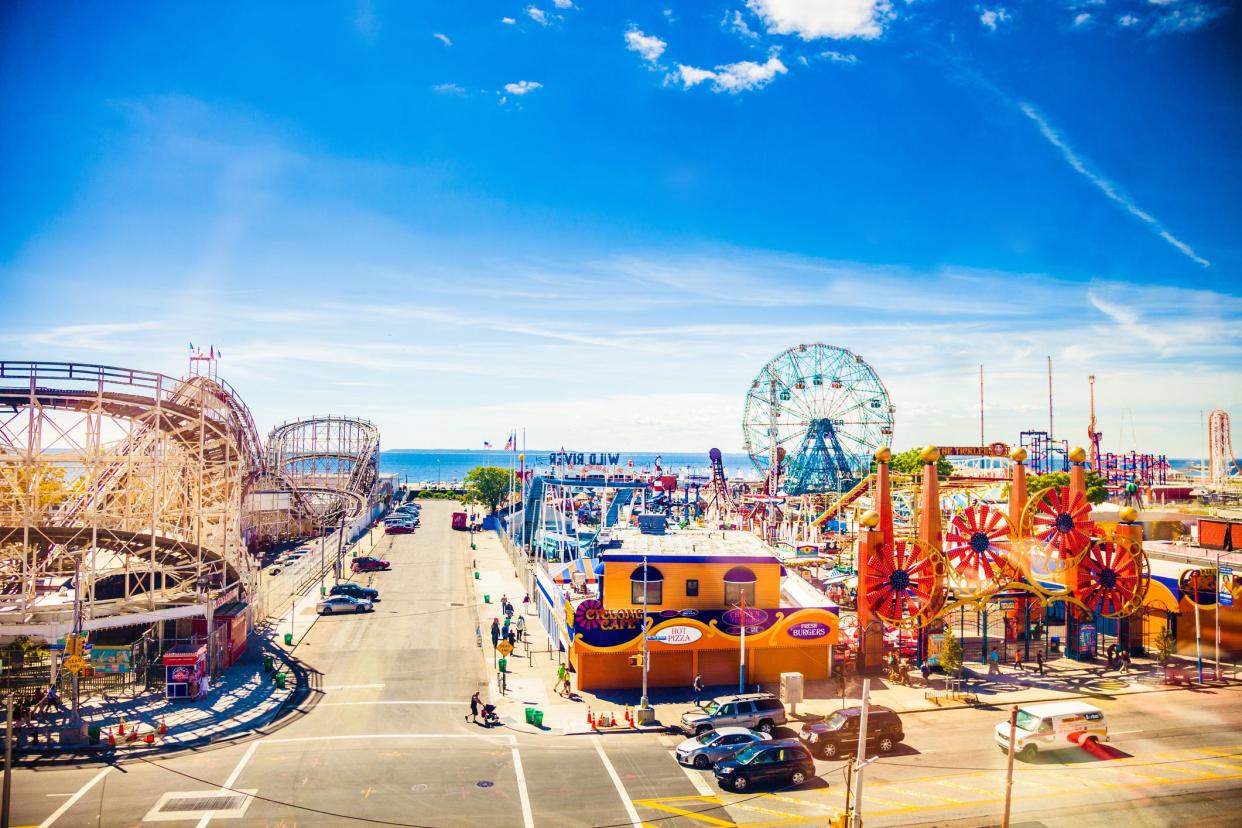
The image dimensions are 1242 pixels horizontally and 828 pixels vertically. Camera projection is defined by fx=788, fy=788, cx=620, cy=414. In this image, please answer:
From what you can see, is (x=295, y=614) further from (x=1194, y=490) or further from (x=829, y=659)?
(x=1194, y=490)

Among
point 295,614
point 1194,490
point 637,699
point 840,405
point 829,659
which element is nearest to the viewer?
point 637,699

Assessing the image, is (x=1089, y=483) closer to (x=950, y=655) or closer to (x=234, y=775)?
(x=950, y=655)

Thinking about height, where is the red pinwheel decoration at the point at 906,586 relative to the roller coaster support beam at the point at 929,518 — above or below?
below

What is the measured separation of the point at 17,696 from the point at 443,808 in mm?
19427

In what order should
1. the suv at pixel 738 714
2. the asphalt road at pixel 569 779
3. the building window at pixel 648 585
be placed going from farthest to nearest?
1. the building window at pixel 648 585
2. the suv at pixel 738 714
3. the asphalt road at pixel 569 779

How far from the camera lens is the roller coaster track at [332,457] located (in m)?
93.9

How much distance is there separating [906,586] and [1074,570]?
1011 cm

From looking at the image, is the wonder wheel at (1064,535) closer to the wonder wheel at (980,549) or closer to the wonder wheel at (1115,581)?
the wonder wheel at (1115,581)

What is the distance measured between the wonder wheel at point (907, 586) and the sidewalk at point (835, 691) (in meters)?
3.05

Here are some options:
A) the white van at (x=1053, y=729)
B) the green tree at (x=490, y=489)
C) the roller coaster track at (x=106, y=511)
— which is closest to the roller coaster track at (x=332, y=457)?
the green tree at (x=490, y=489)

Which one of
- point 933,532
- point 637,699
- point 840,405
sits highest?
point 840,405

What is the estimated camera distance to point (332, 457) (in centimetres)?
11388

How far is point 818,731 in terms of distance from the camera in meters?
27.8

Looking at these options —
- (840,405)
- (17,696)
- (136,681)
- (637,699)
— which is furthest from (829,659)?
(840,405)
